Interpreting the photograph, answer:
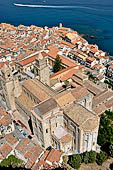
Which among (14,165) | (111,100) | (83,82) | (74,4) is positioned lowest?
(14,165)

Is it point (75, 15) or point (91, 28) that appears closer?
point (91, 28)

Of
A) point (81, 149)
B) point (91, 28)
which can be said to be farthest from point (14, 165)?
point (91, 28)

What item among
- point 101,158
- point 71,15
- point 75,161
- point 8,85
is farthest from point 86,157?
point 71,15

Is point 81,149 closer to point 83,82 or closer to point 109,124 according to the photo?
point 109,124

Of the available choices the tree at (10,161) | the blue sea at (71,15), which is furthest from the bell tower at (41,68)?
the blue sea at (71,15)

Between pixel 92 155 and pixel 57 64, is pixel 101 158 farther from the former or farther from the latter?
pixel 57 64

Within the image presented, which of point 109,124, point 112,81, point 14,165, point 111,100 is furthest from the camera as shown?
point 112,81

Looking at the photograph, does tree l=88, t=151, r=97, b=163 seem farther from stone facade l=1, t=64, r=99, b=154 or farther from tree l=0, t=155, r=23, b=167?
tree l=0, t=155, r=23, b=167
